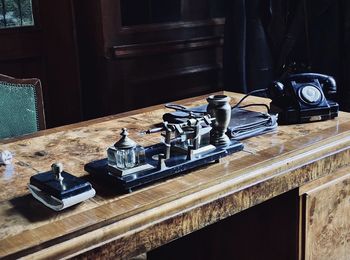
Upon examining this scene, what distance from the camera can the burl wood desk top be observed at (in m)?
1.23

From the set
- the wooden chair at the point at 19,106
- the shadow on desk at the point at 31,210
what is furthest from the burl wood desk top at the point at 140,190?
the wooden chair at the point at 19,106

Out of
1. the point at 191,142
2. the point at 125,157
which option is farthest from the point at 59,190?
the point at 191,142

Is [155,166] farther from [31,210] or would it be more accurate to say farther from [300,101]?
[300,101]

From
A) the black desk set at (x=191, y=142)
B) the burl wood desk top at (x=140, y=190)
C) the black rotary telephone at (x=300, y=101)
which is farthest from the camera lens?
the black rotary telephone at (x=300, y=101)

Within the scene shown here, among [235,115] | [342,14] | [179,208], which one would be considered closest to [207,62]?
[342,14]

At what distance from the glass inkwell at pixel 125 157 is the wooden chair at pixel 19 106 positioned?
0.93 meters

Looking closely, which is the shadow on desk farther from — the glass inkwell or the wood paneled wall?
the wood paneled wall

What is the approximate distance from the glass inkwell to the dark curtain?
1914mm

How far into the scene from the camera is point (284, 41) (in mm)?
3475

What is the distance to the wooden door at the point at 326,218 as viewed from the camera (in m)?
1.77

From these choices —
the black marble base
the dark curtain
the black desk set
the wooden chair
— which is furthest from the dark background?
the black marble base

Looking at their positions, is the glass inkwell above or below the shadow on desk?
above

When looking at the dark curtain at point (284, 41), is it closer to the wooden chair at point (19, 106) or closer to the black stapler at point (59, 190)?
the wooden chair at point (19, 106)

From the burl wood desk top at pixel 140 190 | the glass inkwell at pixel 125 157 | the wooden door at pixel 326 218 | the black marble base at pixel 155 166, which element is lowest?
the wooden door at pixel 326 218
